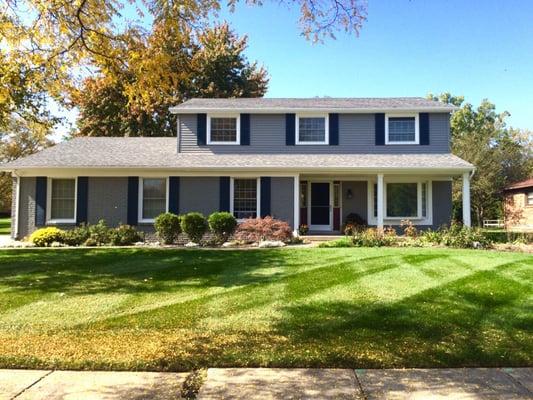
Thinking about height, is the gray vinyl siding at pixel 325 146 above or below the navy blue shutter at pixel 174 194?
above

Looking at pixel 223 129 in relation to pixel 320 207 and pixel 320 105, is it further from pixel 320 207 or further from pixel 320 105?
pixel 320 207

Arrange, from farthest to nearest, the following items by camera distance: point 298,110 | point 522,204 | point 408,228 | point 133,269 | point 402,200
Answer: point 522,204, point 402,200, point 298,110, point 408,228, point 133,269

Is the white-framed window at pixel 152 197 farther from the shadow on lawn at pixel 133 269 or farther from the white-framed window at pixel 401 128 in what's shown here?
the white-framed window at pixel 401 128

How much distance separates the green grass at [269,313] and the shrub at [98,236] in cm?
437

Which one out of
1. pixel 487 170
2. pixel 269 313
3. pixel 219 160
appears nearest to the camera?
pixel 269 313

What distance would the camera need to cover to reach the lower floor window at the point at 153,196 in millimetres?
16141

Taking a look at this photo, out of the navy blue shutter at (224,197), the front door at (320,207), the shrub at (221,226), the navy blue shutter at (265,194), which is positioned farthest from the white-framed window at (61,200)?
the front door at (320,207)

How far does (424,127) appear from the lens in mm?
17109

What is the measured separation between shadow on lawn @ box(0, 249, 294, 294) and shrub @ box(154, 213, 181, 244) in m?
2.18

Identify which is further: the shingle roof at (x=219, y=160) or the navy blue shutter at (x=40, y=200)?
the navy blue shutter at (x=40, y=200)

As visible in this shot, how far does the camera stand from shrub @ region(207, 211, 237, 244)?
44.8ft

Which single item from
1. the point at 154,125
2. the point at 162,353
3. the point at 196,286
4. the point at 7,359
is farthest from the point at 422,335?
the point at 154,125

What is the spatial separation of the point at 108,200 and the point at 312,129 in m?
8.35

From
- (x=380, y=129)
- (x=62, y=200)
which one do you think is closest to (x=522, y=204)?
(x=380, y=129)
